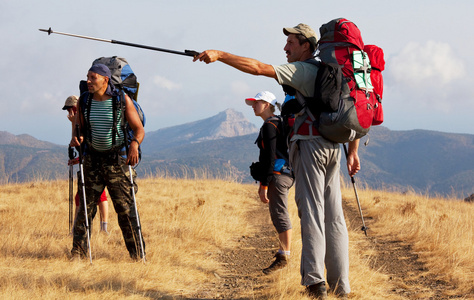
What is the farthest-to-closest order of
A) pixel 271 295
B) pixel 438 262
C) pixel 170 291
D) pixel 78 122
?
pixel 438 262, pixel 78 122, pixel 170 291, pixel 271 295

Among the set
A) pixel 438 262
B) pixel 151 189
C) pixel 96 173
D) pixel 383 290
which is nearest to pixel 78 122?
pixel 96 173

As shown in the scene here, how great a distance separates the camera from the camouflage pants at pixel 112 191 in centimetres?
645

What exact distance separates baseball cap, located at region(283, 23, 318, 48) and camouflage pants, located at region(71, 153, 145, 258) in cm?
278

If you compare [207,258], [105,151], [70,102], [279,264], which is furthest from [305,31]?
[70,102]

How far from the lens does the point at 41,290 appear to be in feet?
16.9

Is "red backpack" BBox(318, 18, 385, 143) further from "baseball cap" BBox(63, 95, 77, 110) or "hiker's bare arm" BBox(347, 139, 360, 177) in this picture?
"baseball cap" BBox(63, 95, 77, 110)

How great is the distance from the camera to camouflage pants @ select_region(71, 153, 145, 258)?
645cm

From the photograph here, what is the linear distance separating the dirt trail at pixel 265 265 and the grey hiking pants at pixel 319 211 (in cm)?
78

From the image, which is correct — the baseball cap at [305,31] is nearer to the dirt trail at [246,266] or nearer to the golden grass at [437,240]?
the dirt trail at [246,266]

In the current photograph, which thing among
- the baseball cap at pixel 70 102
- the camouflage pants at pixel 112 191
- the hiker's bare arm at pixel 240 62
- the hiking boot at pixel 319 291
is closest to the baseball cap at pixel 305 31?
the hiker's bare arm at pixel 240 62

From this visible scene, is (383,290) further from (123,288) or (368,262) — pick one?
(123,288)

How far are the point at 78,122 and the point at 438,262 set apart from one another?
503 cm

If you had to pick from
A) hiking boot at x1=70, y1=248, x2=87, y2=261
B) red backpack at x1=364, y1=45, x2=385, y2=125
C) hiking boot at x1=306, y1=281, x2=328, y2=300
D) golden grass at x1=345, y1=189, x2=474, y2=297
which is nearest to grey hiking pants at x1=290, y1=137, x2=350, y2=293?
hiking boot at x1=306, y1=281, x2=328, y2=300

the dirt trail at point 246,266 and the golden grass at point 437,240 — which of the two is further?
the golden grass at point 437,240
